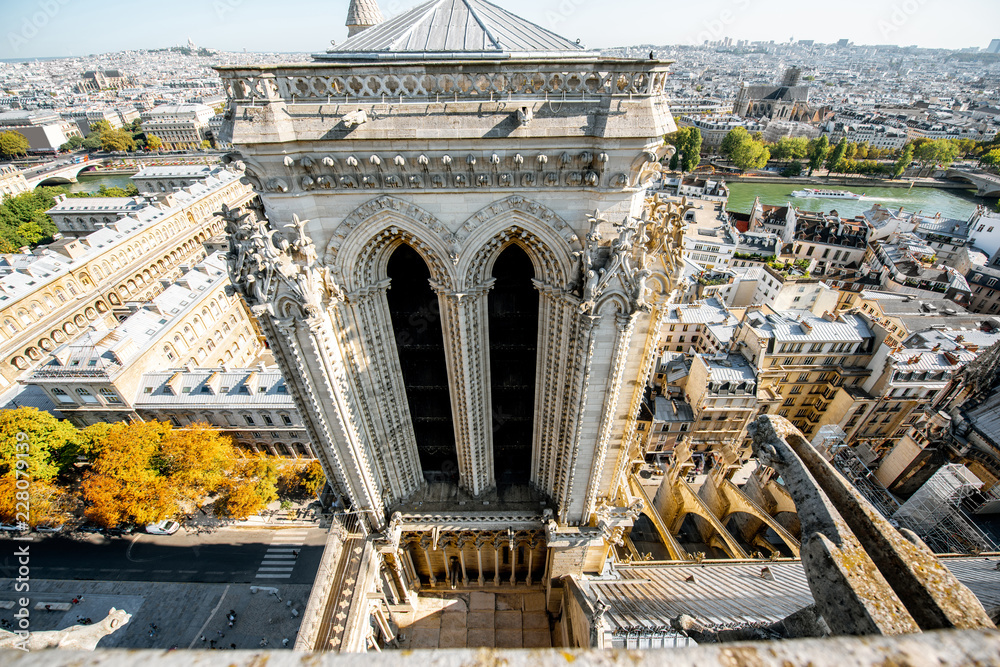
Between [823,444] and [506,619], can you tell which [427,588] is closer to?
[506,619]

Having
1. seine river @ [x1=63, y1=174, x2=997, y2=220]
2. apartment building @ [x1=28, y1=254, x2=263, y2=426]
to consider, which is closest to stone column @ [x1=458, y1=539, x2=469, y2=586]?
apartment building @ [x1=28, y1=254, x2=263, y2=426]

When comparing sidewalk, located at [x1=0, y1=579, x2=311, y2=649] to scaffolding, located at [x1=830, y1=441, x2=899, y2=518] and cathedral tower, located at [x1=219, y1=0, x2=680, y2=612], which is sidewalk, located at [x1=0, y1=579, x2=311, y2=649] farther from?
scaffolding, located at [x1=830, y1=441, x2=899, y2=518]

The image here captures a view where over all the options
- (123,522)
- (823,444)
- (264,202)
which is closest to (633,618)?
(264,202)

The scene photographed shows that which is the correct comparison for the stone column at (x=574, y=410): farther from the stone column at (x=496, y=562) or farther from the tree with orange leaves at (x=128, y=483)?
the tree with orange leaves at (x=128, y=483)

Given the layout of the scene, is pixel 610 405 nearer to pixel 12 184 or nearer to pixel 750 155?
pixel 750 155

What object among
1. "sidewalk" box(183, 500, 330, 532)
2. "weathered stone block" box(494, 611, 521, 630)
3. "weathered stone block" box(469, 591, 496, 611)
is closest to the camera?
"weathered stone block" box(494, 611, 521, 630)
